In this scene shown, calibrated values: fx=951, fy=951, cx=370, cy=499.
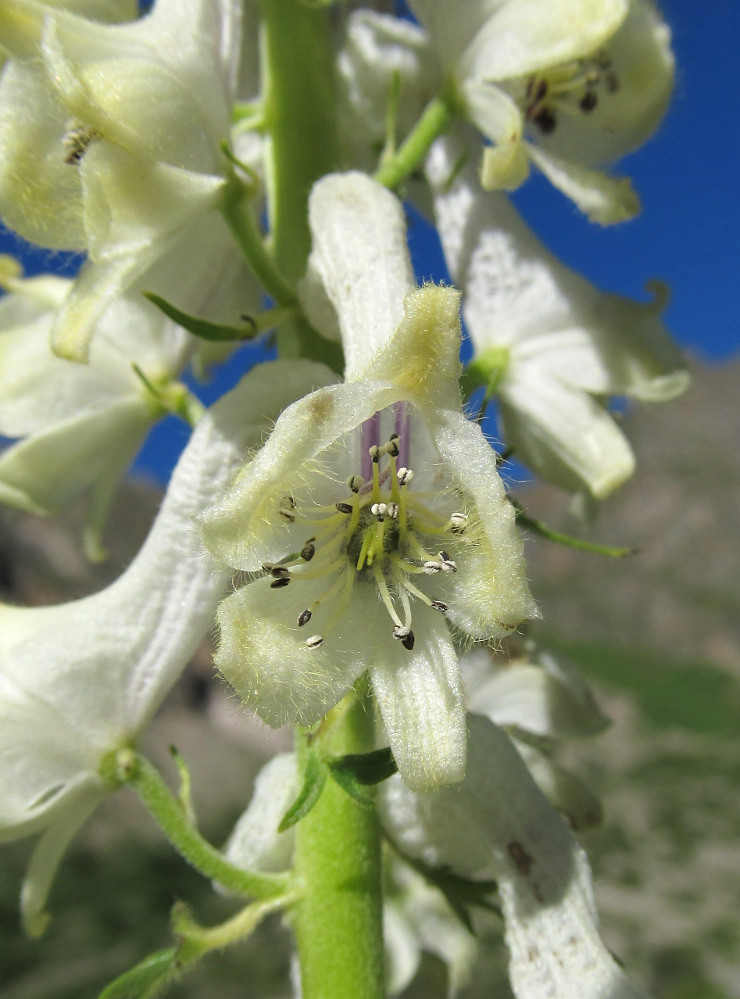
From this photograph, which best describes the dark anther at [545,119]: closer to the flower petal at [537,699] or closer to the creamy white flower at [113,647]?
the creamy white flower at [113,647]

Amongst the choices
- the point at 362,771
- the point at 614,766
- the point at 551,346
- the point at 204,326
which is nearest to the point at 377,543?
the point at 362,771

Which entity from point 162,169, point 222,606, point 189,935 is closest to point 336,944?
point 189,935

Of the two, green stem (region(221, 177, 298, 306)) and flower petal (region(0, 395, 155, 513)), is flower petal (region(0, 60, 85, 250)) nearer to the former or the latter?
green stem (region(221, 177, 298, 306))

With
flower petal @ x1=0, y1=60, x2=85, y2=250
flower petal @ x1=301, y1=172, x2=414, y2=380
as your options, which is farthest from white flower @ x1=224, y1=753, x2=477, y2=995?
flower petal @ x1=0, y1=60, x2=85, y2=250

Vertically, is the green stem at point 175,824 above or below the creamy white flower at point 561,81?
below

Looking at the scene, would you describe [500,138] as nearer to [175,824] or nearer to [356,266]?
[356,266]

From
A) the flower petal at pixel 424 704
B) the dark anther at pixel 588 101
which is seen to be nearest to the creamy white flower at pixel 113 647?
the flower petal at pixel 424 704

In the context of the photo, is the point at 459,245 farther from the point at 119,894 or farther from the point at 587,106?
the point at 119,894
